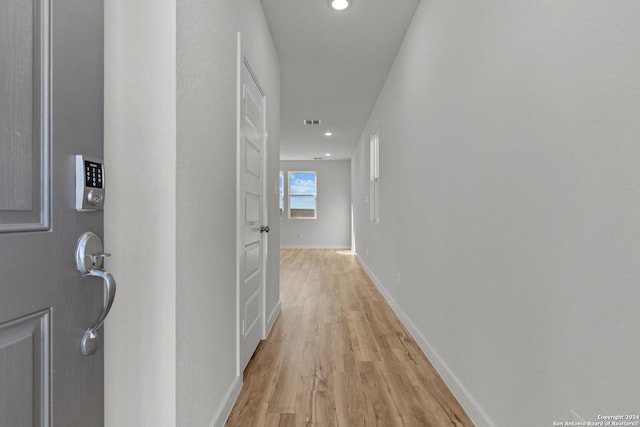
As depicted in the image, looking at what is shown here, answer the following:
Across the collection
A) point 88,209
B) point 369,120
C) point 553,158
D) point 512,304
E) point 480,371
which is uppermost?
point 369,120

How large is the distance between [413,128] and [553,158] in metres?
1.86

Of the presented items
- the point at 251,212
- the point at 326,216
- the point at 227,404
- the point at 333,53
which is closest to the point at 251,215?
the point at 251,212

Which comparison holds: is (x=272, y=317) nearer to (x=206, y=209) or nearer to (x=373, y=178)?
(x=206, y=209)

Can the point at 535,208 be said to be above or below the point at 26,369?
above

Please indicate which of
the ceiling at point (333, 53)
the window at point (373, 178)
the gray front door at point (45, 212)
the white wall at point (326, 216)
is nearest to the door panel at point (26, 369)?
the gray front door at point (45, 212)

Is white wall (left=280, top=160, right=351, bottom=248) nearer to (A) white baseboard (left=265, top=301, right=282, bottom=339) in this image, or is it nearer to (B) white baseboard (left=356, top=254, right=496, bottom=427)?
(A) white baseboard (left=265, top=301, right=282, bottom=339)

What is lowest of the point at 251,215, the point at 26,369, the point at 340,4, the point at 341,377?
the point at 341,377

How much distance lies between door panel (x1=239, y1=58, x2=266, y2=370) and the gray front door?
1242 mm

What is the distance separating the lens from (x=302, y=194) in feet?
33.7

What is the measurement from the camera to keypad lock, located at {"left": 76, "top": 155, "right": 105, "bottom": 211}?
696mm

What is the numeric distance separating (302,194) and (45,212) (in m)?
9.65

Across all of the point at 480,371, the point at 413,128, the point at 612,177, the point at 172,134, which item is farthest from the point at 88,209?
the point at 413,128

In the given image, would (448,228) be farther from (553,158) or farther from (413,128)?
(413,128)

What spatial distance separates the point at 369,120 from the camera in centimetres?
570
